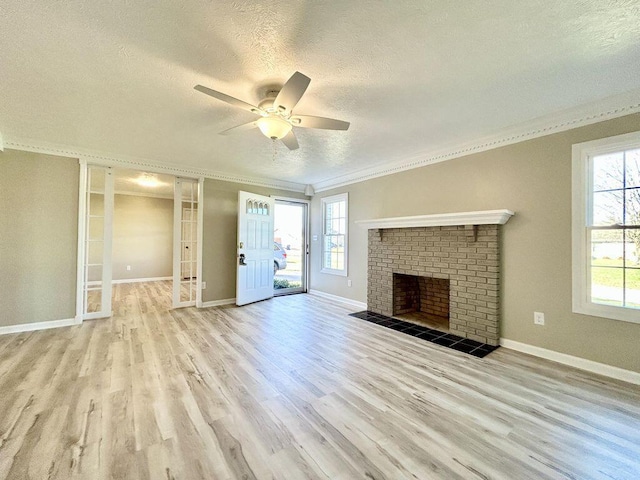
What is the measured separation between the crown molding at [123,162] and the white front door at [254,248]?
19.3 inches

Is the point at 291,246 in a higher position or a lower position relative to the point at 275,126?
lower

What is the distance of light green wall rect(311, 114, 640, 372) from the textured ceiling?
38 cm

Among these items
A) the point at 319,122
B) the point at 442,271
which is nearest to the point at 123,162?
the point at 319,122

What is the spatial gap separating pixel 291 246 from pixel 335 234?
1.63 meters

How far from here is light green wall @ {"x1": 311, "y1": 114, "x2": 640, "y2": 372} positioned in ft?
7.91

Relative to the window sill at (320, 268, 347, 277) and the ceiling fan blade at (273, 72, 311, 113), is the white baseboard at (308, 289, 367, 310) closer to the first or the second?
the window sill at (320, 268, 347, 277)

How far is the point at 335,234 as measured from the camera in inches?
213

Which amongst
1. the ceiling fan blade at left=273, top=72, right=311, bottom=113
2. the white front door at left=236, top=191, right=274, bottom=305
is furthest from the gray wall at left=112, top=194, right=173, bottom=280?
the ceiling fan blade at left=273, top=72, right=311, bottom=113

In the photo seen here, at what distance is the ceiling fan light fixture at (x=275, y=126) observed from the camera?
7.29ft

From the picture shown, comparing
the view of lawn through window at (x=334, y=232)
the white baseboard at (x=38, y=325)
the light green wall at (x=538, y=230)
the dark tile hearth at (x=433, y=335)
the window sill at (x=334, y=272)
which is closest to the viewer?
the light green wall at (x=538, y=230)

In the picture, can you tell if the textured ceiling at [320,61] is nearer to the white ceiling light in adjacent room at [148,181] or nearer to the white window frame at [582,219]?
the white window frame at [582,219]

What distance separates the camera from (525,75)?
2041mm

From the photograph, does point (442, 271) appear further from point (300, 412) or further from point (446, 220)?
point (300, 412)

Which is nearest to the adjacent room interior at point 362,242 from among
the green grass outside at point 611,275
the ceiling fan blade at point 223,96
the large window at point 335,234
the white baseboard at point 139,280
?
the green grass outside at point 611,275
